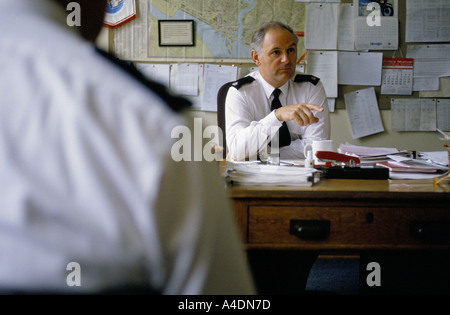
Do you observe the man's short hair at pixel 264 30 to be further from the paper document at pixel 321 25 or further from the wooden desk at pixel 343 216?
the wooden desk at pixel 343 216

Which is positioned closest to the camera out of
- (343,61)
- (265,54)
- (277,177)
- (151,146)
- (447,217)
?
(151,146)

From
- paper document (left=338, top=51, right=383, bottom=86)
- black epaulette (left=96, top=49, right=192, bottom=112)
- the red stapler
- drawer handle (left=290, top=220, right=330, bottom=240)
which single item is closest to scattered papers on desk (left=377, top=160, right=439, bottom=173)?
the red stapler

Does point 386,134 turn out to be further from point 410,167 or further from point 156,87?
point 156,87

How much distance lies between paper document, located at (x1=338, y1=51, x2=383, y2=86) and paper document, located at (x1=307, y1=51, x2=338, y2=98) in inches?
1.7

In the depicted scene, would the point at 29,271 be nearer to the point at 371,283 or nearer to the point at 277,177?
the point at 277,177

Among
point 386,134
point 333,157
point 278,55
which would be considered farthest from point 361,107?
point 333,157

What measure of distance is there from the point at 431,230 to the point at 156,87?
101cm

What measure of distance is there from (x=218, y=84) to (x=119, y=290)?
8.83ft

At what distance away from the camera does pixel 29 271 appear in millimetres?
286

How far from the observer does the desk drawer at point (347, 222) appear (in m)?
1.10

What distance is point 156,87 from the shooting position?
0.98ft

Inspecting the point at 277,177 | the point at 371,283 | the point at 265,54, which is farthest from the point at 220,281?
the point at 265,54

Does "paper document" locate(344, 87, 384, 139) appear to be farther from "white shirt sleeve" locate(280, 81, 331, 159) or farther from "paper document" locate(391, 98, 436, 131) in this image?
"white shirt sleeve" locate(280, 81, 331, 159)

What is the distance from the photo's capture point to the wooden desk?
109 cm
